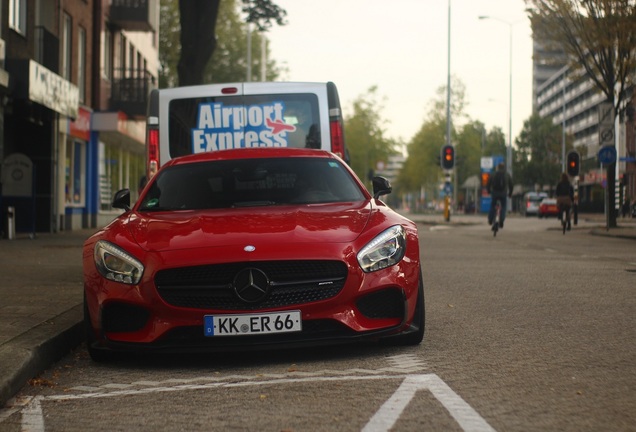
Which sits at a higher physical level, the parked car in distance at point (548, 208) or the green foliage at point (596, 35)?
the green foliage at point (596, 35)

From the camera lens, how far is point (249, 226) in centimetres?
641

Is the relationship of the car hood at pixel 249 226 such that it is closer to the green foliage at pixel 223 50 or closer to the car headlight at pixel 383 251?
the car headlight at pixel 383 251

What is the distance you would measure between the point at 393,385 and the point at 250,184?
2.82 metres

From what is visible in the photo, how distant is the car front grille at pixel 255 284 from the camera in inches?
237

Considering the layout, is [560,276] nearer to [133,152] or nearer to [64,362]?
[64,362]

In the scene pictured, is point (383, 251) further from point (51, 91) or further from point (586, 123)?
point (586, 123)

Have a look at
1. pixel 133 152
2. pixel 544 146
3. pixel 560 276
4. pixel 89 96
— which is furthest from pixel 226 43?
pixel 560 276

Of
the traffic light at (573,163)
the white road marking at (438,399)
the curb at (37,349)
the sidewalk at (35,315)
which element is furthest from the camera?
the traffic light at (573,163)

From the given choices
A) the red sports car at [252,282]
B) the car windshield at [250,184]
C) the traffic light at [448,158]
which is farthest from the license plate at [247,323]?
the traffic light at [448,158]

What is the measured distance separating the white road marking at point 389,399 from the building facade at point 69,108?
1544 centimetres

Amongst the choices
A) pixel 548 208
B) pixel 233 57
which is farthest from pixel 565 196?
pixel 233 57

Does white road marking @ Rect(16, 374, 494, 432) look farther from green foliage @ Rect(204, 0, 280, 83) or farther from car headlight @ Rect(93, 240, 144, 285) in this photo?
green foliage @ Rect(204, 0, 280, 83)

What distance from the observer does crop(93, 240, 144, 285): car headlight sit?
243 inches

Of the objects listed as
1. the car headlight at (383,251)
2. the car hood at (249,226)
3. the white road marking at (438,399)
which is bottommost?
the white road marking at (438,399)
